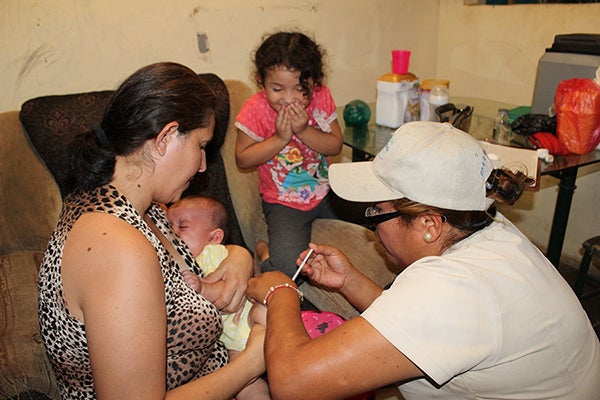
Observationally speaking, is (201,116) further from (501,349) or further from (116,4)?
(116,4)

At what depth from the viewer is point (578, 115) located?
1.92 meters

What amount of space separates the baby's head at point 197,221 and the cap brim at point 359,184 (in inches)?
29.9

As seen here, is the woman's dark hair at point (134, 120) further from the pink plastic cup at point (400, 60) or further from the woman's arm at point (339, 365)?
the pink plastic cup at point (400, 60)

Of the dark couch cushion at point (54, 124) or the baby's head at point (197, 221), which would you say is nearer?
the baby's head at point (197, 221)

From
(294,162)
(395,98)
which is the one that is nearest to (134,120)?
(294,162)

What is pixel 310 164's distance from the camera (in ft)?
7.38

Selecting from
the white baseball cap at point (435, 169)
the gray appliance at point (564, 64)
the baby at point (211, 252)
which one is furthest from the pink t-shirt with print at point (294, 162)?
the white baseball cap at point (435, 169)

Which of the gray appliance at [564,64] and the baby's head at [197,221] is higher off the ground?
the gray appliance at [564,64]

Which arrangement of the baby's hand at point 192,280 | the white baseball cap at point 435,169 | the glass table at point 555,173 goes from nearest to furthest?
the white baseball cap at point 435,169 → the baby's hand at point 192,280 → the glass table at point 555,173

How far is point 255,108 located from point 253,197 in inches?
18.1

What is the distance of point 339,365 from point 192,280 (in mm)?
609

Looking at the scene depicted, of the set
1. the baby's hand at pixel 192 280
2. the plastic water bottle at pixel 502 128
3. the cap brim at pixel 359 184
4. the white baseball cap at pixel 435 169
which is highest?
the white baseball cap at pixel 435 169

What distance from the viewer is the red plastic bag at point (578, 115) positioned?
1914 mm

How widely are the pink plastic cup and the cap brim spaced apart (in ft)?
4.31
